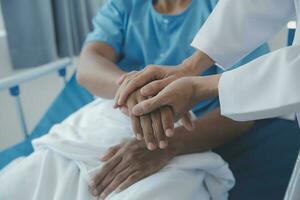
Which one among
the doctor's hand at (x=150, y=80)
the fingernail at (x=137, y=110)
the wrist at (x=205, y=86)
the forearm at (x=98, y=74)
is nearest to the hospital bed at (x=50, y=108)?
the forearm at (x=98, y=74)

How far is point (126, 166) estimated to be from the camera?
102cm

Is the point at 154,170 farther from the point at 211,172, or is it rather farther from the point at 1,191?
the point at 1,191

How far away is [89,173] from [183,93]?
0.35m

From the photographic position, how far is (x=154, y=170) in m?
0.99

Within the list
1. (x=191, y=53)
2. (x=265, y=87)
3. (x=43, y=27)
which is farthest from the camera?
(x=43, y=27)

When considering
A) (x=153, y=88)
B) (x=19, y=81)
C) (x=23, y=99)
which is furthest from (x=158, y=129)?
(x=23, y=99)

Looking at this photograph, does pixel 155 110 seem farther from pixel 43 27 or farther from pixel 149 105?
pixel 43 27

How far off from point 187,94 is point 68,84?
3.32 feet

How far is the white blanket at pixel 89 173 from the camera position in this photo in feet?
3.07

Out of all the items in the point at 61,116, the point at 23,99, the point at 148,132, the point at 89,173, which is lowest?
the point at 23,99

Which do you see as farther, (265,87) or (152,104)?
(152,104)

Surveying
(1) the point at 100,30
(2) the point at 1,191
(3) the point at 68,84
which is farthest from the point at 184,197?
(3) the point at 68,84

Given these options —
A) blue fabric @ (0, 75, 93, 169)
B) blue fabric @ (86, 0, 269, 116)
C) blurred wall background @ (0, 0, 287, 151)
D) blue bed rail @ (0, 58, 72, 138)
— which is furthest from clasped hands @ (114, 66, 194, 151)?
blurred wall background @ (0, 0, 287, 151)

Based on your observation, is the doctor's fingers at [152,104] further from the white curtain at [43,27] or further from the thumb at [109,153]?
the white curtain at [43,27]
